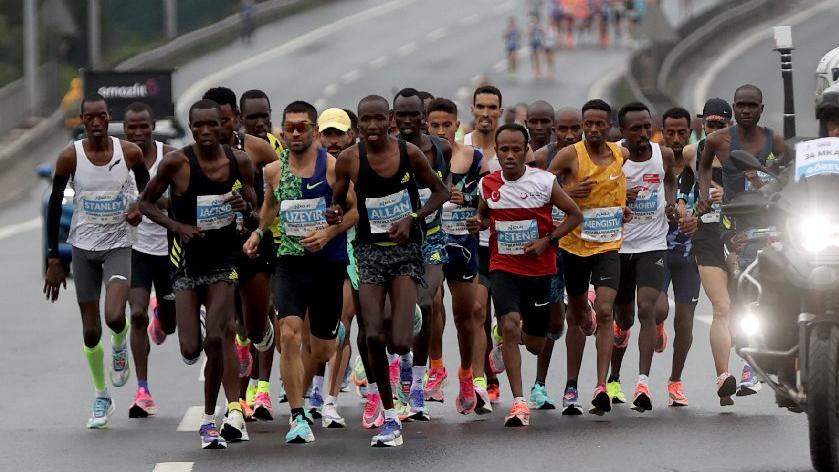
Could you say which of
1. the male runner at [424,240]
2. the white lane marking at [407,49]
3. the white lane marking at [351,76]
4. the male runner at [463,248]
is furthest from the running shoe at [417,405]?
the white lane marking at [407,49]

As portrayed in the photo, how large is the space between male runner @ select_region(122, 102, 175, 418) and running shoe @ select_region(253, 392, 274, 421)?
0.75m

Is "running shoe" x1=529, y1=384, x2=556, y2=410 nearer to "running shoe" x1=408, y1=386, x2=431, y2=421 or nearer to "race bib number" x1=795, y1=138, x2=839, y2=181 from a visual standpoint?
"running shoe" x1=408, y1=386, x2=431, y2=421

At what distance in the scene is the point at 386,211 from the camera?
495 inches

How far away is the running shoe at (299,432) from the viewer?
12375mm

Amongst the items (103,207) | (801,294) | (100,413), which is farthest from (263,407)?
(801,294)

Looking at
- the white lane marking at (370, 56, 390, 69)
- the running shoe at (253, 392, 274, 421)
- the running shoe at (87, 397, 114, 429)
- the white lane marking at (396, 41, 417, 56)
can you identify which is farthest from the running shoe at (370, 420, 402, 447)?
the white lane marking at (396, 41, 417, 56)

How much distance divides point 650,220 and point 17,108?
36840 mm

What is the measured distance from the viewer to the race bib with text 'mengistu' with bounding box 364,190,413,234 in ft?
41.2

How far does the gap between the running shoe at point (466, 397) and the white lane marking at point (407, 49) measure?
49714mm

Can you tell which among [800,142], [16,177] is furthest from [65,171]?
[16,177]

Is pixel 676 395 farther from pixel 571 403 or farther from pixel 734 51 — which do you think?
pixel 734 51

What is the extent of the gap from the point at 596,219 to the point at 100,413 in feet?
11.0

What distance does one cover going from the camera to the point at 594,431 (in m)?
12.7

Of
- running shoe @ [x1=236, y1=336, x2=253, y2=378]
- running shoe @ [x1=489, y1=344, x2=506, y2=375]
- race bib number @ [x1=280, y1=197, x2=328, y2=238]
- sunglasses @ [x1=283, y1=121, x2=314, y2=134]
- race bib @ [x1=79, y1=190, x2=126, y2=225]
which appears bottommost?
running shoe @ [x1=489, y1=344, x2=506, y2=375]
